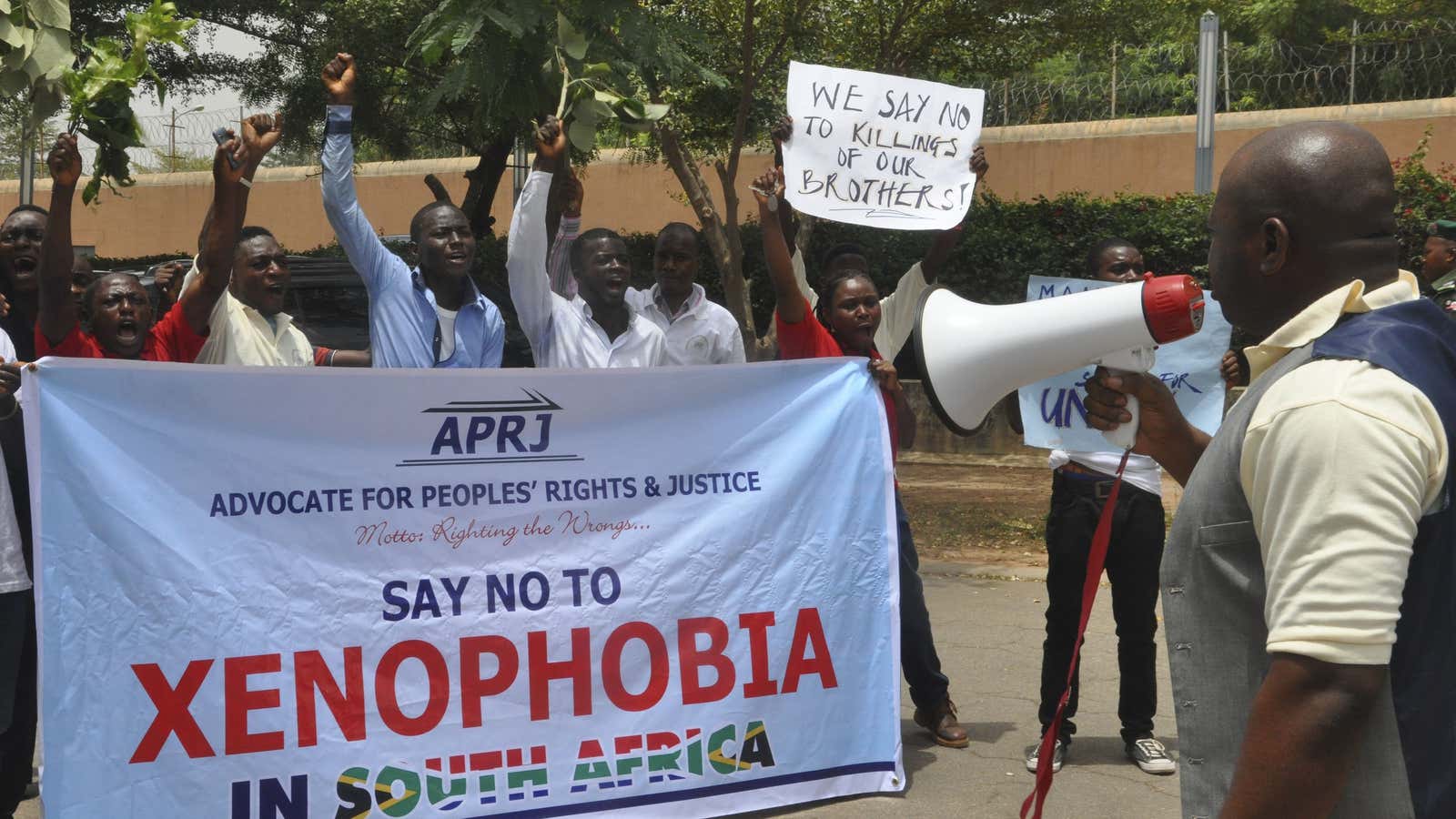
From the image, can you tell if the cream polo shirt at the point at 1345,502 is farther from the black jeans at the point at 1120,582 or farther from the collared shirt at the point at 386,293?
the collared shirt at the point at 386,293

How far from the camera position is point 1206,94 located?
10531 millimetres

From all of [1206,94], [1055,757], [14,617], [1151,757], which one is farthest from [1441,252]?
[14,617]

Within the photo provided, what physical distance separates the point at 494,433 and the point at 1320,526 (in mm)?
2709

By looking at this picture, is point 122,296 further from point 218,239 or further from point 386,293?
point 386,293

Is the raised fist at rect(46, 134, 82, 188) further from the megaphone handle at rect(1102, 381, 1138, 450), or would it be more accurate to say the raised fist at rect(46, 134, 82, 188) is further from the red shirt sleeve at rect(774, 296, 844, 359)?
the megaphone handle at rect(1102, 381, 1138, 450)

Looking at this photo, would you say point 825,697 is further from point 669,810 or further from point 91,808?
point 91,808

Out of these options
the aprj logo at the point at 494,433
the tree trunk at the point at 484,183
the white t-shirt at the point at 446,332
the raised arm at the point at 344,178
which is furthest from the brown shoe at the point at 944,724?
the tree trunk at the point at 484,183

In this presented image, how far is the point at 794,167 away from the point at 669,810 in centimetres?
241

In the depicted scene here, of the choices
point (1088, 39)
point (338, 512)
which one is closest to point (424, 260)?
point (338, 512)

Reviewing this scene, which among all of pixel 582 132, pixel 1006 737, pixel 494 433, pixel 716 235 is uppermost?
pixel 716 235

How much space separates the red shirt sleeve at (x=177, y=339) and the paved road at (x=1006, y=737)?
4.61ft

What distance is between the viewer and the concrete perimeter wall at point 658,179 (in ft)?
47.3

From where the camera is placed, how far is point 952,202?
5.31 m

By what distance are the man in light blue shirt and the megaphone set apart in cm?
214
